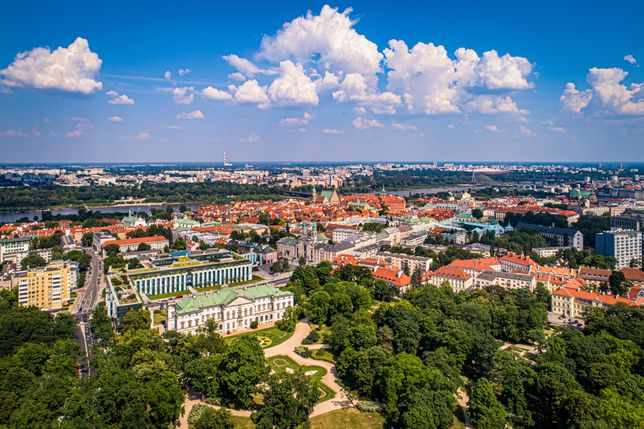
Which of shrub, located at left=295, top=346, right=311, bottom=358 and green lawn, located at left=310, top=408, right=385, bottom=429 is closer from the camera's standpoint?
green lawn, located at left=310, top=408, right=385, bottom=429

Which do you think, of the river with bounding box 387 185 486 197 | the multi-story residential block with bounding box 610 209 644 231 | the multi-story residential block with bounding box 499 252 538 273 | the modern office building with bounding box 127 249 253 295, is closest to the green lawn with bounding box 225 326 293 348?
the modern office building with bounding box 127 249 253 295

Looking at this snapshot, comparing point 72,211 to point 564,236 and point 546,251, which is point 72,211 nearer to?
point 546,251

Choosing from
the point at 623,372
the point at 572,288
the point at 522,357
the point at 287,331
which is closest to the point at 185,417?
the point at 287,331

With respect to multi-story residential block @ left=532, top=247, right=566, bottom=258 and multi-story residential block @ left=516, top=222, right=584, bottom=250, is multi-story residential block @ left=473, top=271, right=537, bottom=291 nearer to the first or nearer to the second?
multi-story residential block @ left=532, top=247, right=566, bottom=258

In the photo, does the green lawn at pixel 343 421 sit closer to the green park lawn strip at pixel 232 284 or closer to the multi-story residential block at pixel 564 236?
the green park lawn strip at pixel 232 284

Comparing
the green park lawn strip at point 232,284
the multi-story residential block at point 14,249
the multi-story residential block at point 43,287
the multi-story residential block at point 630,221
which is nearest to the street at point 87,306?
the multi-story residential block at point 43,287

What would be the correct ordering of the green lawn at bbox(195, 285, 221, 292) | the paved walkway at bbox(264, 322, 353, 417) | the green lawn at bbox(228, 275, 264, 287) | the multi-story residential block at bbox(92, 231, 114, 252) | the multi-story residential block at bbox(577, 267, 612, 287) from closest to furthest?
1. the paved walkway at bbox(264, 322, 353, 417)
2. the multi-story residential block at bbox(577, 267, 612, 287)
3. the green lawn at bbox(195, 285, 221, 292)
4. the green lawn at bbox(228, 275, 264, 287)
5. the multi-story residential block at bbox(92, 231, 114, 252)
